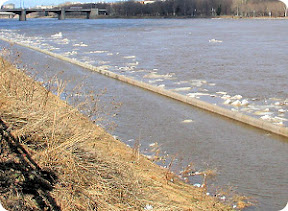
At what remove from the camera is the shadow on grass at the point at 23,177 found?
3467mm

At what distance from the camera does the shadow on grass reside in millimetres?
3467

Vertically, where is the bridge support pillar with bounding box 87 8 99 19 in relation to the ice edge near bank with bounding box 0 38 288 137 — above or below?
above

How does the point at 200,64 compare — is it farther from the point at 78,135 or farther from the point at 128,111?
the point at 78,135

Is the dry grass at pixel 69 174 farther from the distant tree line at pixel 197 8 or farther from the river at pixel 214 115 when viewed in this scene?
the distant tree line at pixel 197 8

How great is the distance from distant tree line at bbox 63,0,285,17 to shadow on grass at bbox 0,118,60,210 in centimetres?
4028

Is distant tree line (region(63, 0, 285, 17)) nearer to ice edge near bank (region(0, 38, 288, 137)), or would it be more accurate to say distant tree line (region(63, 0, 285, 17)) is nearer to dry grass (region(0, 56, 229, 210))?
ice edge near bank (region(0, 38, 288, 137))

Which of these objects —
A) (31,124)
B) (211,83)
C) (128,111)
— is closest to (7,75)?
(31,124)

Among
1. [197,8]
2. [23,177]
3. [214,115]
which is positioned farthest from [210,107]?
[197,8]

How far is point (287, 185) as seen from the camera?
4.71 meters

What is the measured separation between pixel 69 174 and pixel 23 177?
41cm

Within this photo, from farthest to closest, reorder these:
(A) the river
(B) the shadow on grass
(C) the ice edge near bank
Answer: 1. (C) the ice edge near bank
2. (A) the river
3. (B) the shadow on grass

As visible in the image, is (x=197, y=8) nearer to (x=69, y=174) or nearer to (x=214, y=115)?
(x=214, y=115)

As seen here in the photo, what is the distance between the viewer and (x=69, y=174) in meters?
3.80

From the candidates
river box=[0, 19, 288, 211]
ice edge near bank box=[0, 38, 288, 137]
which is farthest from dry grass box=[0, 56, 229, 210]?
ice edge near bank box=[0, 38, 288, 137]
